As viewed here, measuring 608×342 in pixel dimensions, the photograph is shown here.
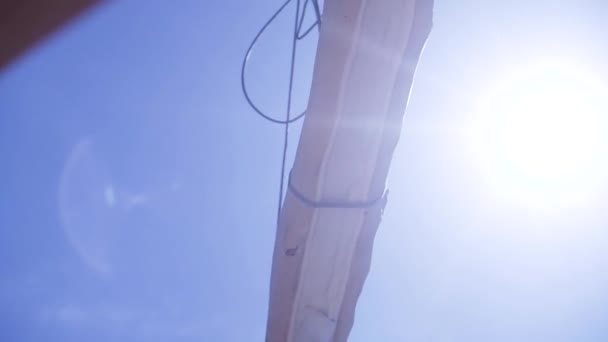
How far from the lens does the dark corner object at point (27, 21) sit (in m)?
1.16

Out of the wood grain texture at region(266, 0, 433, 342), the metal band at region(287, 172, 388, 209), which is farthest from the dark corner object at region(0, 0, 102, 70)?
the metal band at region(287, 172, 388, 209)

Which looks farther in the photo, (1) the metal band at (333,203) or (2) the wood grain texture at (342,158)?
(1) the metal band at (333,203)

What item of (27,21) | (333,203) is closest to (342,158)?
(333,203)

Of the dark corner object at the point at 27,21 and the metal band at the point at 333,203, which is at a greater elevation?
the dark corner object at the point at 27,21

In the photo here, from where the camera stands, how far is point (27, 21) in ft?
3.90

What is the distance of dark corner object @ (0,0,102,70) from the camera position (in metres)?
1.16

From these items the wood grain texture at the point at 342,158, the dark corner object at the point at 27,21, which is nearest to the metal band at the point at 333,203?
the wood grain texture at the point at 342,158

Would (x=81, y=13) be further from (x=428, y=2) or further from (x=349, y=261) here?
(x=349, y=261)

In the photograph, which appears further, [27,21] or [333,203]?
[333,203]

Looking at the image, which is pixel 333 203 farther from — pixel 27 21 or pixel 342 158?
pixel 27 21

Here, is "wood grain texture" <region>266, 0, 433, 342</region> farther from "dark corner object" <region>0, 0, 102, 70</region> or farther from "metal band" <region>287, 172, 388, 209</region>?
"dark corner object" <region>0, 0, 102, 70</region>

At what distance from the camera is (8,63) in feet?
4.05

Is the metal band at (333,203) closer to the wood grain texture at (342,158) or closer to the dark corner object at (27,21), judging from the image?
the wood grain texture at (342,158)

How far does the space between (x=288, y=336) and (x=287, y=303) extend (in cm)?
18
